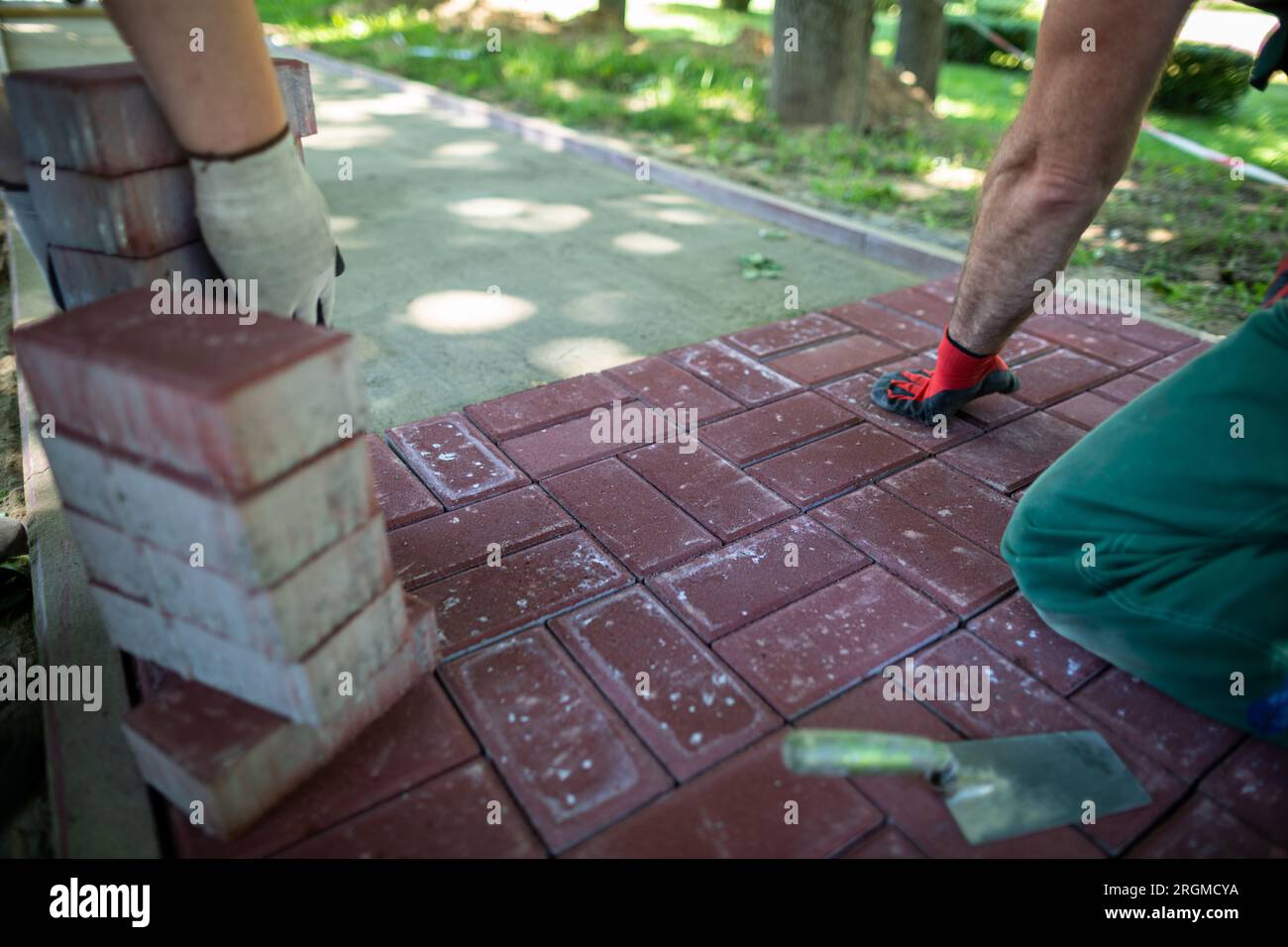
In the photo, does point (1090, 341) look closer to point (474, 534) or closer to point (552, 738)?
point (474, 534)

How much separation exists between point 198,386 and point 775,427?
182 cm

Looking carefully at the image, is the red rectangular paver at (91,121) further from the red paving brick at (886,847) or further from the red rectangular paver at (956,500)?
the red rectangular paver at (956,500)

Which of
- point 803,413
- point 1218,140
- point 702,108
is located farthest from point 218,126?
point 1218,140

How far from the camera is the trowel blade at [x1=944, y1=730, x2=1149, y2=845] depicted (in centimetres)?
142

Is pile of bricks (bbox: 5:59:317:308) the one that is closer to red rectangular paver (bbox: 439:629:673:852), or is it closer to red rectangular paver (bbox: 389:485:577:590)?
red rectangular paver (bbox: 389:485:577:590)

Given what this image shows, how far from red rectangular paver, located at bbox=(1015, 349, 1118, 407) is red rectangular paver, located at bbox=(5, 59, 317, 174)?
2538mm

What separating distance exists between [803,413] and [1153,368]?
4.52ft

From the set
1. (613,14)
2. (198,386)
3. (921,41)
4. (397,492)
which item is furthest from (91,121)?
(613,14)

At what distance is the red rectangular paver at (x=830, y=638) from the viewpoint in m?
1.69

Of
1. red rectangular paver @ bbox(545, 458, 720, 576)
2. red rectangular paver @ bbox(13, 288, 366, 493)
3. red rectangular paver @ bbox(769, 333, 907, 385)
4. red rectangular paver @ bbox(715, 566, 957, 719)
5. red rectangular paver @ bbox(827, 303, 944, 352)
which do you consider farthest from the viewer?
red rectangular paver @ bbox(827, 303, 944, 352)

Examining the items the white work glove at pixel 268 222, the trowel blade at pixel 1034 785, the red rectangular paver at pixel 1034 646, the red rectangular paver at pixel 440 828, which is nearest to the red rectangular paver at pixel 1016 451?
the red rectangular paver at pixel 1034 646

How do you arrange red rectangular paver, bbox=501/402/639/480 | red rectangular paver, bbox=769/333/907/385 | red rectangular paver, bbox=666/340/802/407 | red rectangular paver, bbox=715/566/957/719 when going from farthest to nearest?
1. red rectangular paver, bbox=769/333/907/385
2. red rectangular paver, bbox=666/340/802/407
3. red rectangular paver, bbox=501/402/639/480
4. red rectangular paver, bbox=715/566/957/719

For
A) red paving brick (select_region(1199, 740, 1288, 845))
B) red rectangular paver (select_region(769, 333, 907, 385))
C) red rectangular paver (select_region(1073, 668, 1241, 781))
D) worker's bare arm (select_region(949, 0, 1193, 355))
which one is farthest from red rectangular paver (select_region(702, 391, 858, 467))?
red paving brick (select_region(1199, 740, 1288, 845))

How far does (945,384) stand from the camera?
2566mm
